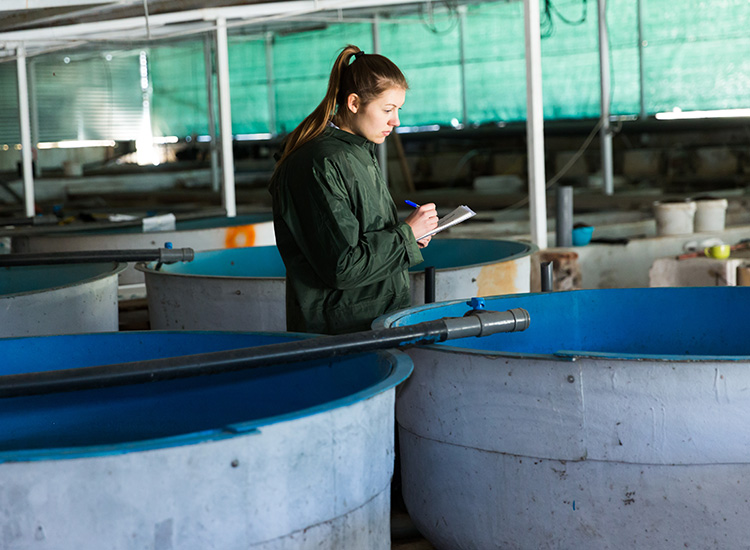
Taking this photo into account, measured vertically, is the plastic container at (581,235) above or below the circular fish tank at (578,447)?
above

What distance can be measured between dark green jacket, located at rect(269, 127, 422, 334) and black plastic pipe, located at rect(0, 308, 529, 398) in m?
0.33

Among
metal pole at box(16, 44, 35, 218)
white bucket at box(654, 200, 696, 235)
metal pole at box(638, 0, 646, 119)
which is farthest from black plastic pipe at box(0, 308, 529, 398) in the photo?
metal pole at box(638, 0, 646, 119)

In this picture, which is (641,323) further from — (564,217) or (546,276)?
(564,217)

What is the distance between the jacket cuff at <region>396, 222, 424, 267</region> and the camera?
91.2 inches

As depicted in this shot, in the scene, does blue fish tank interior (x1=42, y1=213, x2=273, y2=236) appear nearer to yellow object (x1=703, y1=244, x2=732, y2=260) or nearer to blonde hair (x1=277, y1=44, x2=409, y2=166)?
yellow object (x1=703, y1=244, x2=732, y2=260)

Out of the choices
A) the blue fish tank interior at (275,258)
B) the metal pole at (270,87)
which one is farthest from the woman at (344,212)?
the metal pole at (270,87)

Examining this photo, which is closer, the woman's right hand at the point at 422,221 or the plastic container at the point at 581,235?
the woman's right hand at the point at 422,221

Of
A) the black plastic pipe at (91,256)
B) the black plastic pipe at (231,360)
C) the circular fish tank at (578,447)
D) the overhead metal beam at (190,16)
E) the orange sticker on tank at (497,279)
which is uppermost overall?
the overhead metal beam at (190,16)

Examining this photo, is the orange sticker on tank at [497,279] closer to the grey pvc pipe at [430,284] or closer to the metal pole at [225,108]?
the grey pvc pipe at [430,284]

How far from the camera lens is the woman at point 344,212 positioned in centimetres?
221

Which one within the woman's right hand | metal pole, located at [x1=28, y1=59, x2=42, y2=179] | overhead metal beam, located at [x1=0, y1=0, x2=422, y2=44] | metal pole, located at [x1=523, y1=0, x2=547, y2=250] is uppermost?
metal pole, located at [x1=28, y1=59, x2=42, y2=179]

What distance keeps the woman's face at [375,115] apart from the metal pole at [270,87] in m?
11.7

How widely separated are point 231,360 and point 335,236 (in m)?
0.56

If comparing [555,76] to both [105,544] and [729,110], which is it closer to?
[729,110]
